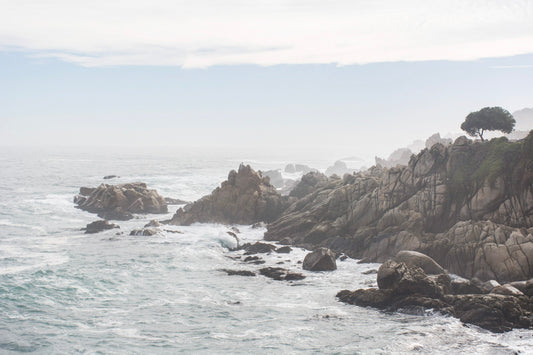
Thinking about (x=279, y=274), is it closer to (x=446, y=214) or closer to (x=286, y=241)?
(x=286, y=241)

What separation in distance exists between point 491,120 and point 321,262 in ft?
131

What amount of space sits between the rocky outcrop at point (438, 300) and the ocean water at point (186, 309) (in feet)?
3.16

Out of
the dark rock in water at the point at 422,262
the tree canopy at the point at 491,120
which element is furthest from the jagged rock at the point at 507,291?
the tree canopy at the point at 491,120

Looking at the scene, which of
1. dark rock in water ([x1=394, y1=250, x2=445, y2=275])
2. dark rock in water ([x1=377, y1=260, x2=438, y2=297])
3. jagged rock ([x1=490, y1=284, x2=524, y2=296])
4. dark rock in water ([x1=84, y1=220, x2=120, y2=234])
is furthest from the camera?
dark rock in water ([x1=84, y1=220, x2=120, y2=234])

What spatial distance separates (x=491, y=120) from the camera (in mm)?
64875

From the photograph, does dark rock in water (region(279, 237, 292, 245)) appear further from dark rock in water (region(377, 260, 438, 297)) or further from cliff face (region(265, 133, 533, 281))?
dark rock in water (region(377, 260, 438, 297))

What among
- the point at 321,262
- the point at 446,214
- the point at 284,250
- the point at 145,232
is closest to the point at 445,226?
the point at 446,214

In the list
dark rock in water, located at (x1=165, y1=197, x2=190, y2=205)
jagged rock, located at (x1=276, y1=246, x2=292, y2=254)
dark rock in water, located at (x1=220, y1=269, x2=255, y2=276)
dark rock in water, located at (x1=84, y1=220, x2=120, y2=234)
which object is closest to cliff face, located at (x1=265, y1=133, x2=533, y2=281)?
jagged rock, located at (x1=276, y1=246, x2=292, y2=254)

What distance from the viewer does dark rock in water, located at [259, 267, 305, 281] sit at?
40.1 metres

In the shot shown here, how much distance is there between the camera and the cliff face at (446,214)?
39.1 metres

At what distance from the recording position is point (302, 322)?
30062 millimetres

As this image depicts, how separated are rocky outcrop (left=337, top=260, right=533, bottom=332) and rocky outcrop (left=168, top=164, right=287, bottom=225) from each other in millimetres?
34060

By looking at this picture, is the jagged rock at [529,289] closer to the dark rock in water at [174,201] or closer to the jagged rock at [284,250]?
the jagged rock at [284,250]

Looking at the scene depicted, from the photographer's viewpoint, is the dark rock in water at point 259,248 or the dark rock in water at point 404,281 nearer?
the dark rock in water at point 404,281
